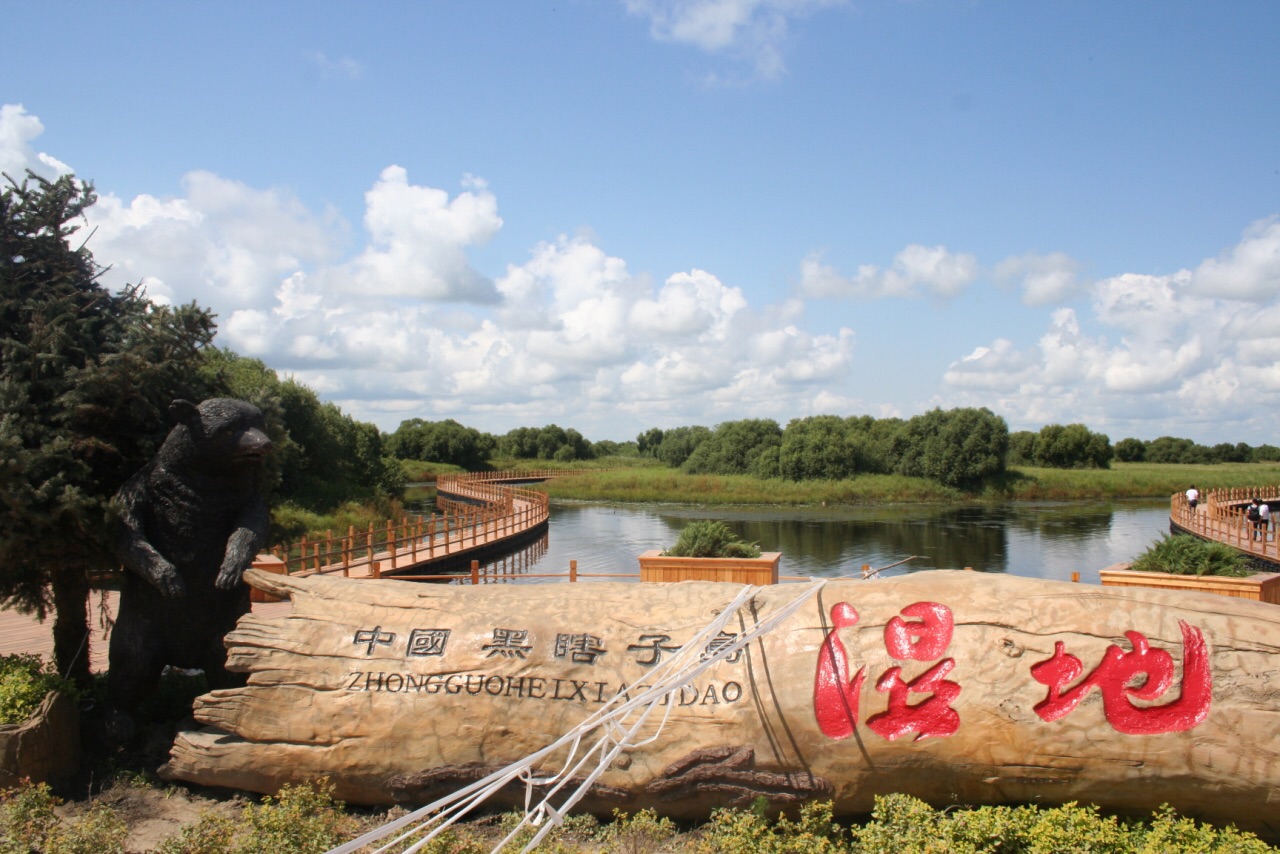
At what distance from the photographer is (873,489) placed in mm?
38719

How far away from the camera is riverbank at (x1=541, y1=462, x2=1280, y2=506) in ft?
124

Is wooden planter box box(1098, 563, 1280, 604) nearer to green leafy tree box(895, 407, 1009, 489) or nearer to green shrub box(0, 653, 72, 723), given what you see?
green shrub box(0, 653, 72, 723)

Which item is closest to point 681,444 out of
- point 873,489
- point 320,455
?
point 873,489

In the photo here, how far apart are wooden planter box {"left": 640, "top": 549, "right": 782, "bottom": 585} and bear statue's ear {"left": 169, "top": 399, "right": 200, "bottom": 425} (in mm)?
4723

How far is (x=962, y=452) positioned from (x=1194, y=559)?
3476cm

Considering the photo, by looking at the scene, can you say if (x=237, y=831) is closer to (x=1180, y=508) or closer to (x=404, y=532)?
(x=404, y=532)

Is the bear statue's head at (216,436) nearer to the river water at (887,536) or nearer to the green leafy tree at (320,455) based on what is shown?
the river water at (887,536)

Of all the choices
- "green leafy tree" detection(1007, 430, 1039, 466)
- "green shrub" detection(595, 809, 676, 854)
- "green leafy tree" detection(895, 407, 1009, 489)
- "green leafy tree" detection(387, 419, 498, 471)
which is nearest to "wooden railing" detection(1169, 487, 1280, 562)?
"green leafy tree" detection(895, 407, 1009, 489)

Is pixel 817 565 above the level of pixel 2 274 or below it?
below

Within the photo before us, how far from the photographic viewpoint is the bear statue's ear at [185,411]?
15.1ft

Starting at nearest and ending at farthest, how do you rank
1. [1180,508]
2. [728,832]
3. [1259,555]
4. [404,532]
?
[728,832] < [1259,555] < [404,532] < [1180,508]

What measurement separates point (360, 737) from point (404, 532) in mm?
19816

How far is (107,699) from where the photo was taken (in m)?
4.92

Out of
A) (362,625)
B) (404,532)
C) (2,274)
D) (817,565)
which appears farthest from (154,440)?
(404,532)
